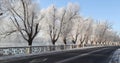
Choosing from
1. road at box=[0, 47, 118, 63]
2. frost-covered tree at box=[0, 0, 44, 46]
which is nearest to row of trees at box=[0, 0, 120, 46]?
frost-covered tree at box=[0, 0, 44, 46]

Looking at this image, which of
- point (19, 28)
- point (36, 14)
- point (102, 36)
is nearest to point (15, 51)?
point (19, 28)

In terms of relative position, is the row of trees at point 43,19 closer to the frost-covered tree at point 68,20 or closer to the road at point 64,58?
the frost-covered tree at point 68,20

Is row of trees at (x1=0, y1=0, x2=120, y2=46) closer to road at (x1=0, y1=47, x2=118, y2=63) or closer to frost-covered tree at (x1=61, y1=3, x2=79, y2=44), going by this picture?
frost-covered tree at (x1=61, y1=3, x2=79, y2=44)

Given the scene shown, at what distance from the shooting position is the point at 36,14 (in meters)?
48.2

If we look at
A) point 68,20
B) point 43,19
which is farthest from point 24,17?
point 68,20

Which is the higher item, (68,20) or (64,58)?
(68,20)

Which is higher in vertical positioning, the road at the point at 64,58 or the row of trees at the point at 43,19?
the row of trees at the point at 43,19

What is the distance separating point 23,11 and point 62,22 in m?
19.1

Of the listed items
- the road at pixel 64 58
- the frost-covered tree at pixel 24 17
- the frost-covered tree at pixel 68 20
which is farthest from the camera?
the frost-covered tree at pixel 68 20

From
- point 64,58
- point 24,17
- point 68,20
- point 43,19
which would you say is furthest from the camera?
point 68,20

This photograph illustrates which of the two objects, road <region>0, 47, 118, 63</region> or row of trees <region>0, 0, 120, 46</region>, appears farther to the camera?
row of trees <region>0, 0, 120, 46</region>

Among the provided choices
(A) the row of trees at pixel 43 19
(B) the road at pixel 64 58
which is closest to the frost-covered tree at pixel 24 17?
(A) the row of trees at pixel 43 19

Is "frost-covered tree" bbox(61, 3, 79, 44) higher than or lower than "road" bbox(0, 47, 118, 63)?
higher

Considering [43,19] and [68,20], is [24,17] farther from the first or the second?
[68,20]
